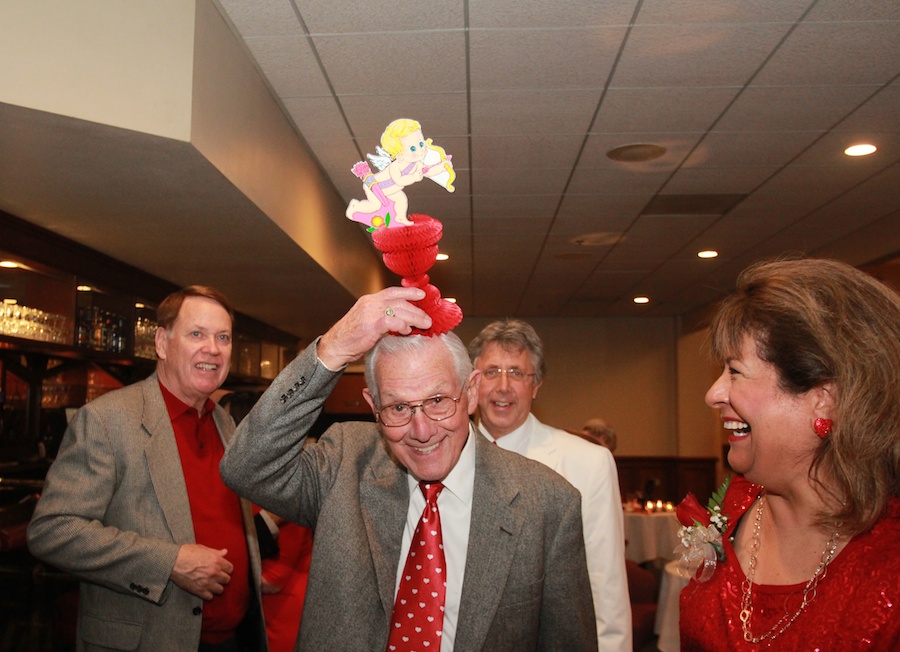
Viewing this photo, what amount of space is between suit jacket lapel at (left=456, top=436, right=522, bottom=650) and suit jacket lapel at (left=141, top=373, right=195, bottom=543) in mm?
1130

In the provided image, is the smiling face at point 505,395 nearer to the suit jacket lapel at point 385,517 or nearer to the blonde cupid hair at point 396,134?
the suit jacket lapel at point 385,517

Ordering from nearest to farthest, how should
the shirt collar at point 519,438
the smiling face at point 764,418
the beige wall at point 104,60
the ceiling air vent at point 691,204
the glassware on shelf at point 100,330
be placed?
1. the smiling face at point 764,418
2. the beige wall at point 104,60
3. the shirt collar at point 519,438
4. the glassware on shelf at point 100,330
5. the ceiling air vent at point 691,204

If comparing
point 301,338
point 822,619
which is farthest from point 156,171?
point 301,338

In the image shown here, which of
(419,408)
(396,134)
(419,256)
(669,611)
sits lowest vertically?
(669,611)

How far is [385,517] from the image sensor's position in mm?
1646

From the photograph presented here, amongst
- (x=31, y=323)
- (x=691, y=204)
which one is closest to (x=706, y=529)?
(x=31, y=323)

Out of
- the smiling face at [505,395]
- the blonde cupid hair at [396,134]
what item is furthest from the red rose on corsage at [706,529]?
the smiling face at [505,395]

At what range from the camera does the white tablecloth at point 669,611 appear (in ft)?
14.8

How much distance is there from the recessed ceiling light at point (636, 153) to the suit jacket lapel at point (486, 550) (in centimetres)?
330

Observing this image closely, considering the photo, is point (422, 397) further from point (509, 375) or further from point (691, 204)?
point (691, 204)

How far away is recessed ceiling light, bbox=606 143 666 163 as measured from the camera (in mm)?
4539

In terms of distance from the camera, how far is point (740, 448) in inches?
56.7

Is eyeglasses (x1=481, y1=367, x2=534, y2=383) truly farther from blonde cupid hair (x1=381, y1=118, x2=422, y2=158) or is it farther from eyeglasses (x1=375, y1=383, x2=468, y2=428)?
blonde cupid hair (x1=381, y1=118, x2=422, y2=158)

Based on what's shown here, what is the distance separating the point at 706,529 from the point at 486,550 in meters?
0.48
